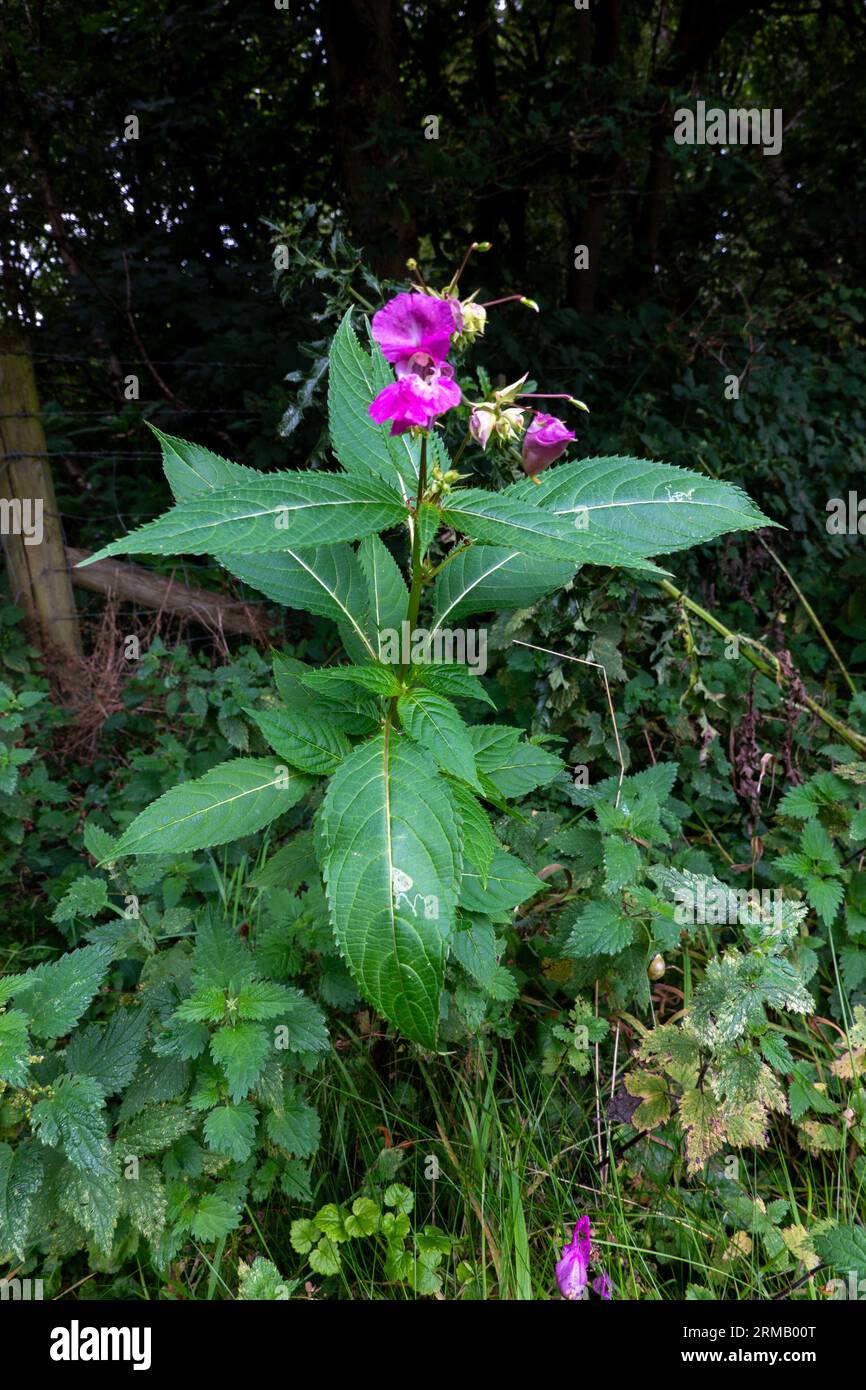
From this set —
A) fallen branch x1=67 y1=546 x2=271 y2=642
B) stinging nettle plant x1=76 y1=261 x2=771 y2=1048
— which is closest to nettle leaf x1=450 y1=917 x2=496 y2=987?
stinging nettle plant x1=76 y1=261 x2=771 y2=1048

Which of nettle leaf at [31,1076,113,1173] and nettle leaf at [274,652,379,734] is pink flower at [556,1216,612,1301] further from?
nettle leaf at [274,652,379,734]

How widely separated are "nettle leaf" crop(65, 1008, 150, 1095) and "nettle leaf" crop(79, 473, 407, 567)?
92 centimetres

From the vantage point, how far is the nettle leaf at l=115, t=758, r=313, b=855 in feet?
3.95

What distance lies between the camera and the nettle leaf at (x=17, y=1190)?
133 cm

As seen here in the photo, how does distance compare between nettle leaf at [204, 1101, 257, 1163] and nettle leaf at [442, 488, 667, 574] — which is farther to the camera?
nettle leaf at [204, 1101, 257, 1163]

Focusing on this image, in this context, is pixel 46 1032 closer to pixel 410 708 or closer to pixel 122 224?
pixel 410 708

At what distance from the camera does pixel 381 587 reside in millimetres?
1441

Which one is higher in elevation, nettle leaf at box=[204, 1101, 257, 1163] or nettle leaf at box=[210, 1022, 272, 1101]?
nettle leaf at box=[210, 1022, 272, 1101]

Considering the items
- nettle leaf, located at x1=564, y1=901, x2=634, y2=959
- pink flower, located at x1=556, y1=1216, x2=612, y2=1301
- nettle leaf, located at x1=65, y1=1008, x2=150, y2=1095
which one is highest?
nettle leaf, located at x1=564, y1=901, x2=634, y2=959

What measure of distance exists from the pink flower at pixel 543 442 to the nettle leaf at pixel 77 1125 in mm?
1186

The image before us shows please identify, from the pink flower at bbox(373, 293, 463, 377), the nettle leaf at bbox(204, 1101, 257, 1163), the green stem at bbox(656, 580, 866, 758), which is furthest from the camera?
the green stem at bbox(656, 580, 866, 758)

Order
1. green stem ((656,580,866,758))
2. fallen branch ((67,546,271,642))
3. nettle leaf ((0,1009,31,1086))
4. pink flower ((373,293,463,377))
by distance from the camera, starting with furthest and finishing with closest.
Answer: fallen branch ((67,546,271,642)) → green stem ((656,580,866,758)) → nettle leaf ((0,1009,31,1086)) → pink flower ((373,293,463,377))

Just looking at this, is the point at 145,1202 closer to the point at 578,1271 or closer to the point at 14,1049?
the point at 14,1049

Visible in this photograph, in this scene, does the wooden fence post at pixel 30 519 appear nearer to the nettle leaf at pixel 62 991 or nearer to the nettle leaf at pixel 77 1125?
the nettle leaf at pixel 62 991
